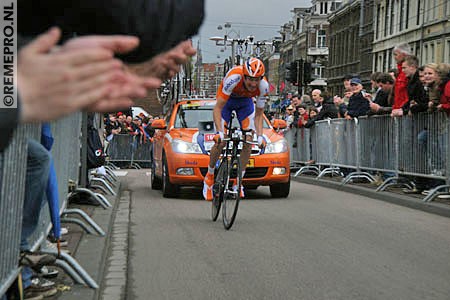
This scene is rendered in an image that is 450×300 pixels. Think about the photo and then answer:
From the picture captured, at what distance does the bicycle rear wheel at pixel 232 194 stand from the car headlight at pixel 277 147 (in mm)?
4159

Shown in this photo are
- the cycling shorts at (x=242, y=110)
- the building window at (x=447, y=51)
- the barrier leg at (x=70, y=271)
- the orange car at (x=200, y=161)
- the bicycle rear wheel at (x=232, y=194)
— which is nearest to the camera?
the barrier leg at (x=70, y=271)

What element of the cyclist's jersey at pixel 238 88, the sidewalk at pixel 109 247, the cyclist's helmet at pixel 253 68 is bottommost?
the sidewalk at pixel 109 247

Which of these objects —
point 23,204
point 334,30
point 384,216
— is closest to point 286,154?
point 384,216

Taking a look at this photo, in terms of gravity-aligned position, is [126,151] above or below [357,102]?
below

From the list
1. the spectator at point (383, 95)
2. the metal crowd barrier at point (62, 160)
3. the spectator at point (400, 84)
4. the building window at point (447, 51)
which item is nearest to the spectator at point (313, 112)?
the spectator at point (383, 95)

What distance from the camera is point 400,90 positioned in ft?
48.1

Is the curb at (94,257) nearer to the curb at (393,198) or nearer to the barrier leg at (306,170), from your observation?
the curb at (393,198)

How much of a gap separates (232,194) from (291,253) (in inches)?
90.6

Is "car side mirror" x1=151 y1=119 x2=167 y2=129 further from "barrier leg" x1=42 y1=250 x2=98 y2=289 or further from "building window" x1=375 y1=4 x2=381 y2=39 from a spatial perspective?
"building window" x1=375 y1=4 x2=381 y2=39

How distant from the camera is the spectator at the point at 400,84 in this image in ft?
46.2

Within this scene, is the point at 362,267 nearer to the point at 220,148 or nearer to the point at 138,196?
the point at 220,148

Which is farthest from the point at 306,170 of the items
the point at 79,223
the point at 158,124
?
the point at 79,223

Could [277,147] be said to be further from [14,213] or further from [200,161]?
[14,213]

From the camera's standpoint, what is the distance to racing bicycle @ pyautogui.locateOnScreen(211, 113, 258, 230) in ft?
32.6
